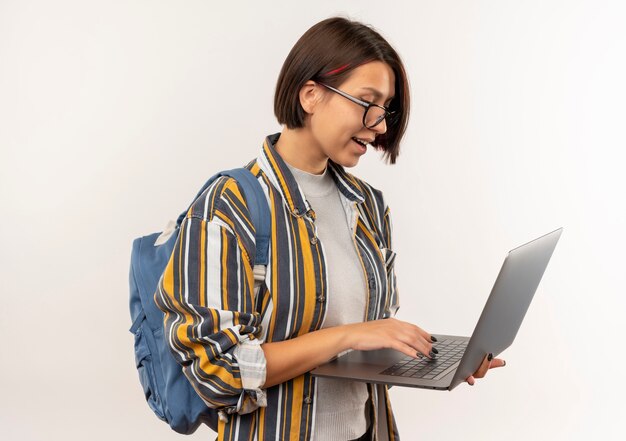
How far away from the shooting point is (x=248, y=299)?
162 centimetres

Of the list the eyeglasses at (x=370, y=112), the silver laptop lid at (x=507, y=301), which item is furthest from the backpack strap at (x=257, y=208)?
the silver laptop lid at (x=507, y=301)

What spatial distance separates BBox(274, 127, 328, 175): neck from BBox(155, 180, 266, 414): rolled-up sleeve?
0.28 metres

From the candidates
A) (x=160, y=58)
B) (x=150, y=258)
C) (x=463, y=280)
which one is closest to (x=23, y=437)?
(x=160, y=58)

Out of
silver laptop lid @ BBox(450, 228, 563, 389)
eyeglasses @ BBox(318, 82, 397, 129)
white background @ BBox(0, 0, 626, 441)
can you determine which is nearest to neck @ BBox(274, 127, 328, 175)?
eyeglasses @ BBox(318, 82, 397, 129)

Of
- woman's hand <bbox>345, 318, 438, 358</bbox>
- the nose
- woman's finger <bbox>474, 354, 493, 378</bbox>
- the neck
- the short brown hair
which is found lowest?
woman's finger <bbox>474, 354, 493, 378</bbox>

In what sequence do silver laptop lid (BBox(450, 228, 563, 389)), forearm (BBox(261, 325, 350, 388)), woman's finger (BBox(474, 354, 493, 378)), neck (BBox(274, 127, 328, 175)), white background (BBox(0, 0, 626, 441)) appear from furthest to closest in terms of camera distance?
white background (BBox(0, 0, 626, 441)) → neck (BBox(274, 127, 328, 175)) → woman's finger (BBox(474, 354, 493, 378)) → forearm (BBox(261, 325, 350, 388)) → silver laptop lid (BBox(450, 228, 563, 389))

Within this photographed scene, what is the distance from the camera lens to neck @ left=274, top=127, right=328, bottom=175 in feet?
6.12

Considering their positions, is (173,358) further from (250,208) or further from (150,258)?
(250,208)

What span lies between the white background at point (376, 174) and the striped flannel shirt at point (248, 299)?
2.13 metres

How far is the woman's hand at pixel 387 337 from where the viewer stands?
5.43ft

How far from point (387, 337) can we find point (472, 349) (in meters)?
0.19

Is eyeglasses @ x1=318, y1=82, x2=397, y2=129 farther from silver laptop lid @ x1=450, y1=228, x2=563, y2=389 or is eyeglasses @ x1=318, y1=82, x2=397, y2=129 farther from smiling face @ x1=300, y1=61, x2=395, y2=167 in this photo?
silver laptop lid @ x1=450, y1=228, x2=563, y2=389

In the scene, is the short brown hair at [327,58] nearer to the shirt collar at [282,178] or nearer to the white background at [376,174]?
the shirt collar at [282,178]

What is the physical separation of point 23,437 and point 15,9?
2.06 m
